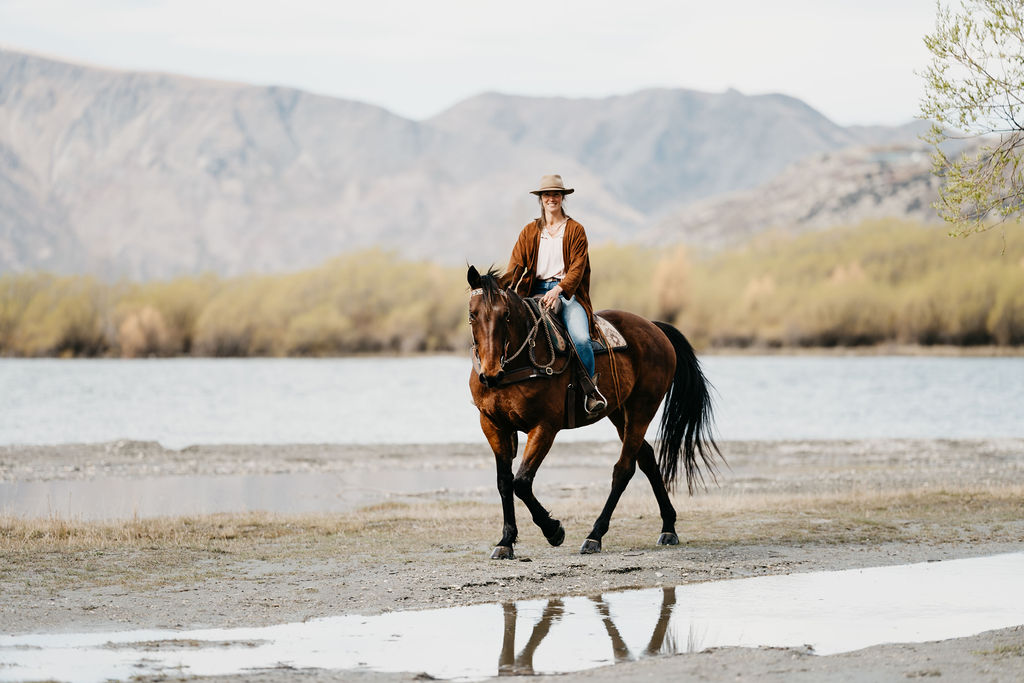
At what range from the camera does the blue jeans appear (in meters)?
10.6

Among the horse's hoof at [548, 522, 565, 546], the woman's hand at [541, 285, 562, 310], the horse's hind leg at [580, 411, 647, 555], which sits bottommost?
the horse's hoof at [548, 522, 565, 546]

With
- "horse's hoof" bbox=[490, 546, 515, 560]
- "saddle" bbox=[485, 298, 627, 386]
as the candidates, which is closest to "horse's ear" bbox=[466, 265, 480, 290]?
"saddle" bbox=[485, 298, 627, 386]

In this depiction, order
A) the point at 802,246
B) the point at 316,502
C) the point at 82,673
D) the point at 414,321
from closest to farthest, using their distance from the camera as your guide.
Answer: the point at 82,673
the point at 316,502
the point at 414,321
the point at 802,246

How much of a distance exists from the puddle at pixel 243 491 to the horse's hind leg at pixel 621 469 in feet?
20.4

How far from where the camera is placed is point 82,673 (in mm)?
6523

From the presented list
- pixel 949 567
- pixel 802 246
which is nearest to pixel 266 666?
pixel 949 567

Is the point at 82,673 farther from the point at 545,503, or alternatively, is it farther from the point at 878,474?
the point at 878,474

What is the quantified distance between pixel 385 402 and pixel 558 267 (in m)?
46.2

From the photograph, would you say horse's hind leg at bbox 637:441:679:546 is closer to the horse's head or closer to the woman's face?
the horse's head

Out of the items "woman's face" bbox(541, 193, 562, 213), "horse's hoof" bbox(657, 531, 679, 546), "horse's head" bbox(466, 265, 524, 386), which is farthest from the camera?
"horse's hoof" bbox(657, 531, 679, 546)

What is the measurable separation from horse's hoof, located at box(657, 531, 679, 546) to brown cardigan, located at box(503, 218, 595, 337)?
2.33 meters

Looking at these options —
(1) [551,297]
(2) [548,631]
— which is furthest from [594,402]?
(2) [548,631]

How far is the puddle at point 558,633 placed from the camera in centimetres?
684

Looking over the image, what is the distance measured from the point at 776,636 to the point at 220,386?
65376 mm
